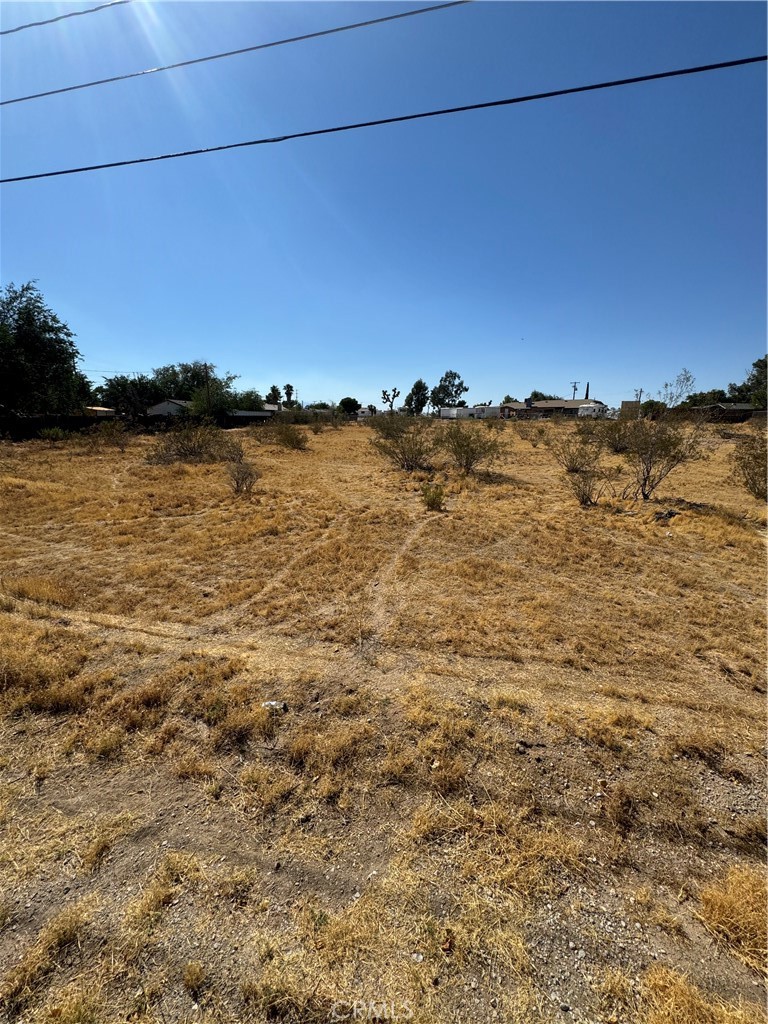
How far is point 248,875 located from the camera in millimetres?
2244

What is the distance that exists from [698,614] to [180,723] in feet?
22.7

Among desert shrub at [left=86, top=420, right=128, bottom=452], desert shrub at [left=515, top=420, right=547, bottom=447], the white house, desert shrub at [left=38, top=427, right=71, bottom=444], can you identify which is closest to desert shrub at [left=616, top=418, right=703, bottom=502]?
desert shrub at [left=515, top=420, right=547, bottom=447]

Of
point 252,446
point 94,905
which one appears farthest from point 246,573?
point 252,446

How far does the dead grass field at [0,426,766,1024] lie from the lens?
181 centimetres

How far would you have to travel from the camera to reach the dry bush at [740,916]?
6.47 ft

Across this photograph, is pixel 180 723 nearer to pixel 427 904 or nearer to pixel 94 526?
A: pixel 427 904

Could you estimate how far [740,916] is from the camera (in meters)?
2.06

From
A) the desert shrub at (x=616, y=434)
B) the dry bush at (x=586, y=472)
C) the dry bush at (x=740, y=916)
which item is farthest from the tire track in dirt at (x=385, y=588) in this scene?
the desert shrub at (x=616, y=434)

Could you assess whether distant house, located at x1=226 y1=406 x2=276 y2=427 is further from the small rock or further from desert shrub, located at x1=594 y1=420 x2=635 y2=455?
the small rock

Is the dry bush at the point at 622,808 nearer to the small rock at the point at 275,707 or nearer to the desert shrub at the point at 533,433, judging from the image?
the small rock at the point at 275,707

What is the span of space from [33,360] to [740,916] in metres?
40.8

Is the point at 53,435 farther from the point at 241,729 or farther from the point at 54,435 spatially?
the point at 241,729

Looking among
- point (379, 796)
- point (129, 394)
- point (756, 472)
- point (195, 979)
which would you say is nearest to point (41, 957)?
point (195, 979)

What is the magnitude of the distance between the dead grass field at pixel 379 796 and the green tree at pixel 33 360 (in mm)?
29580
